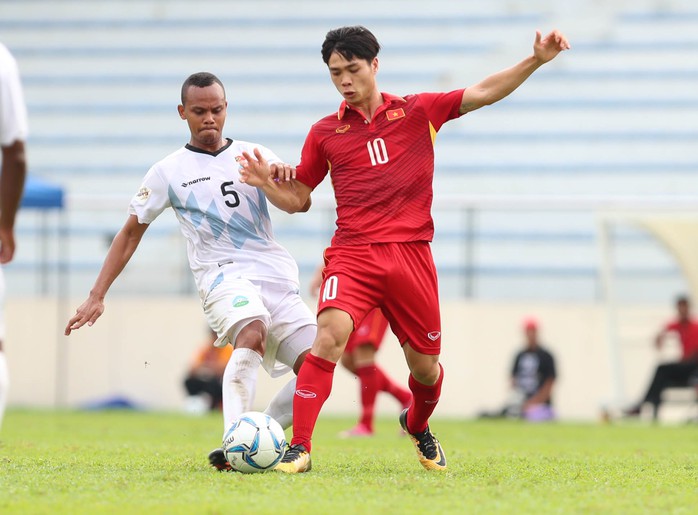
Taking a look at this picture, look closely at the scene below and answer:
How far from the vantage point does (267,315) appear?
586 cm

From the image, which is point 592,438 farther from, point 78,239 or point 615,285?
point 78,239

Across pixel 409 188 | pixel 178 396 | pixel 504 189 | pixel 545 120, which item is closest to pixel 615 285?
pixel 504 189

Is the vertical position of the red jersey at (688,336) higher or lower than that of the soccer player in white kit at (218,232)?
lower

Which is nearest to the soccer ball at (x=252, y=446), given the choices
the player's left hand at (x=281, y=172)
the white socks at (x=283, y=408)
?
the white socks at (x=283, y=408)

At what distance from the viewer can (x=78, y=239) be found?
16.4 meters

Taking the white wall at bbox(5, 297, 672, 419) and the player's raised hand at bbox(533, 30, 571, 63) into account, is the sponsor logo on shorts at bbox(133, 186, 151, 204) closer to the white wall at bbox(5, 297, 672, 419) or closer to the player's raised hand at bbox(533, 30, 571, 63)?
the player's raised hand at bbox(533, 30, 571, 63)

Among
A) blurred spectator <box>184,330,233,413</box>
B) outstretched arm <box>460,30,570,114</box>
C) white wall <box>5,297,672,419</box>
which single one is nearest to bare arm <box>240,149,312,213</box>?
outstretched arm <box>460,30,570,114</box>

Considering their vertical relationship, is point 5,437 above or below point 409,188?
below

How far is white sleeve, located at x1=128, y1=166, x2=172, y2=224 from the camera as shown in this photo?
606cm

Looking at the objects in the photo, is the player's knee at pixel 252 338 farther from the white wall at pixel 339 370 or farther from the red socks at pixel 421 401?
the white wall at pixel 339 370

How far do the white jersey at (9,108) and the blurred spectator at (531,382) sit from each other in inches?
456

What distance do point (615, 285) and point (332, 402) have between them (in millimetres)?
4145

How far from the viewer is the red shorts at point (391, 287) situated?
5.55m

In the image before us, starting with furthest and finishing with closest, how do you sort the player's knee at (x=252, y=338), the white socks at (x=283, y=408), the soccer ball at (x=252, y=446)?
the white socks at (x=283, y=408) → the player's knee at (x=252, y=338) → the soccer ball at (x=252, y=446)
